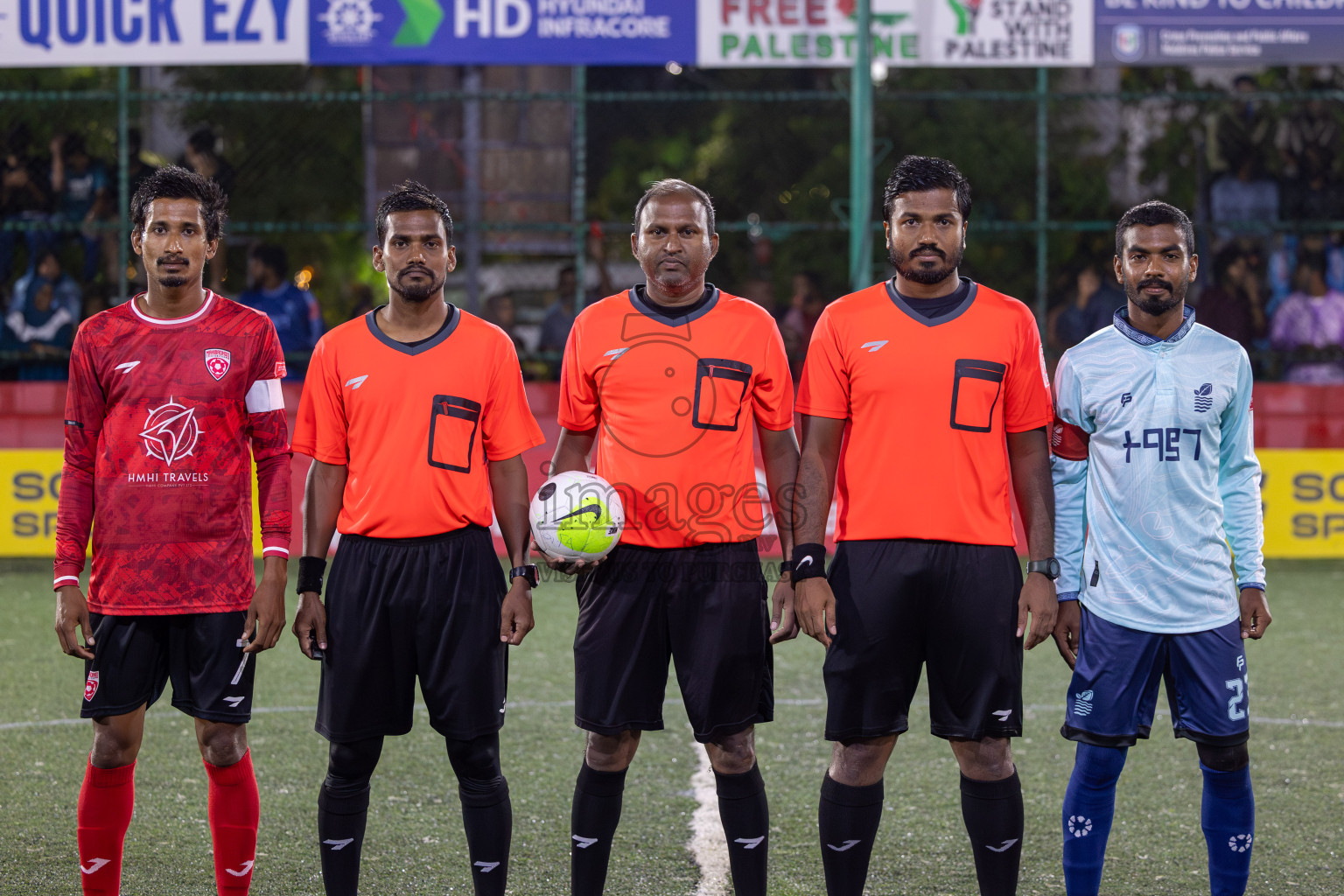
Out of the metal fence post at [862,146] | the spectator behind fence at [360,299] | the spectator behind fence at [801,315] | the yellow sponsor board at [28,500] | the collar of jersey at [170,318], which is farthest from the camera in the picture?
the spectator behind fence at [360,299]

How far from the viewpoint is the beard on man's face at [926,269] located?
3.81 metres

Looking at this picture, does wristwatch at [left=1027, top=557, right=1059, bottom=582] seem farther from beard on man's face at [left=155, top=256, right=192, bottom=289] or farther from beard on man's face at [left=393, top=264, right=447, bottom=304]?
beard on man's face at [left=155, top=256, right=192, bottom=289]

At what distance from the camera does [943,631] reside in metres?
3.72

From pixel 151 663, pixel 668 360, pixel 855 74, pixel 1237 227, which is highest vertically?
pixel 855 74

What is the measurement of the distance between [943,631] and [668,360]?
992 millimetres

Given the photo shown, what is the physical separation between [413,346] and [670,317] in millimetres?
684

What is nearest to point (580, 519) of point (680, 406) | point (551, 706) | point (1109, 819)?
point (680, 406)

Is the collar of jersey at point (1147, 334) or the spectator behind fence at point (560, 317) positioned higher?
the spectator behind fence at point (560, 317)

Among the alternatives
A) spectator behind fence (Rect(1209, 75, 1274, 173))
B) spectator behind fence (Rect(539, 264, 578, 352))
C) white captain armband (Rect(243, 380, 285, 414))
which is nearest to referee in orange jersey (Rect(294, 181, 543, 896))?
white captain armband (Rect(243, 380, 285, 414))

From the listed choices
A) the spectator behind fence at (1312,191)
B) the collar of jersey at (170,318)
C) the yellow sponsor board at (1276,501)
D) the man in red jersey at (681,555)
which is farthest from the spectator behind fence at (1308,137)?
the collar of jersey at (170,318)

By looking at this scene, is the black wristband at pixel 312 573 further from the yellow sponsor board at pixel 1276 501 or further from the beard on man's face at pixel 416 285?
the yellow sponsor board at pixel 1276 501

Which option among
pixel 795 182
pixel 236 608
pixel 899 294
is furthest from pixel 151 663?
pixel 795 182

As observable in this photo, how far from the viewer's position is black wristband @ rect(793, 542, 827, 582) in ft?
12.4

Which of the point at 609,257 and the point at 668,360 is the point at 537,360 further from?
the point at 668,360
